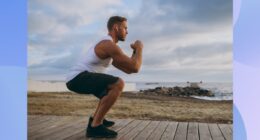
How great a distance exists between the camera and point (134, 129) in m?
2.80

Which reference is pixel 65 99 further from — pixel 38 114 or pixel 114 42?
pixel 114 42

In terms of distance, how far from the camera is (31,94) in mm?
2965

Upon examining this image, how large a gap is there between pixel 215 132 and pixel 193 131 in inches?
5.0

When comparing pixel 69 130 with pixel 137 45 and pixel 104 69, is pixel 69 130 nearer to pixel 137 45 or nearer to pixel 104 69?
pixel 104 69

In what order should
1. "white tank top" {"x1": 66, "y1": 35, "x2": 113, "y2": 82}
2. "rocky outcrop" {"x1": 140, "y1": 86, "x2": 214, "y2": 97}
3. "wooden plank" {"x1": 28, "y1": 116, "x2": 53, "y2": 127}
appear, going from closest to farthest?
"white tank top" {"x1": 66, "y1": 35, "x2": 113, "y2": 82}, "rocky outcrop" {"x1": 140, "y1": 86, "x2": 214, "y2": 97}, "wooden plank" {"x1": 28, "y1": 116, "x2": 53, "y2": 127}

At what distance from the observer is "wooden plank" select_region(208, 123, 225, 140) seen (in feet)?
8.61

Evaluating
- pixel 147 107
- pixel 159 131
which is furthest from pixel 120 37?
pixel 159 131

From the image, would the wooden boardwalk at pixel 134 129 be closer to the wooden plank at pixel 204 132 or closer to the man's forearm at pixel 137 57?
the wooden plank at pixel 204 132

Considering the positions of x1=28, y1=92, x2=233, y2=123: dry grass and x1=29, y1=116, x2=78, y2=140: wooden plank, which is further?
x1=28, y1=92, x2=233, y2=123: dry grass

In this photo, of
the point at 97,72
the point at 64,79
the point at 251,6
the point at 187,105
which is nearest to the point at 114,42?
the point at 97,72

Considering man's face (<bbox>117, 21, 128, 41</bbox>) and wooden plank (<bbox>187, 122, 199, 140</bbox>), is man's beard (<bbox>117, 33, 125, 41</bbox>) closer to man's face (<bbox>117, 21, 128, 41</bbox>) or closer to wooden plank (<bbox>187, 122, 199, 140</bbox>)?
man's face (<bbox>117, 21, 128, 41</bbox>)

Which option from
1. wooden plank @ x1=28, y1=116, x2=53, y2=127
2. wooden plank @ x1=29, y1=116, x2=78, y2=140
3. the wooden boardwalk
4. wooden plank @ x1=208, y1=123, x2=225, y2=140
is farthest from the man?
wooden plank @ x1=208, y1=123, x2=225, y2=140

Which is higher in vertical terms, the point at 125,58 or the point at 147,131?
the point at 125,58

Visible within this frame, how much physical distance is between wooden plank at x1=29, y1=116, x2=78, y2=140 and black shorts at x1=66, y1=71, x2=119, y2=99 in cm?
30
